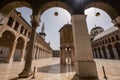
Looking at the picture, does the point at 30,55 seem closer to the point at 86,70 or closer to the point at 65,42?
the point at 86,70

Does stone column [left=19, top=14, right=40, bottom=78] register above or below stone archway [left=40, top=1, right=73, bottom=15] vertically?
below

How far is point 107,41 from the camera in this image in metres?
31.3

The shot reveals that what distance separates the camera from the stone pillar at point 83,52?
4262 mm

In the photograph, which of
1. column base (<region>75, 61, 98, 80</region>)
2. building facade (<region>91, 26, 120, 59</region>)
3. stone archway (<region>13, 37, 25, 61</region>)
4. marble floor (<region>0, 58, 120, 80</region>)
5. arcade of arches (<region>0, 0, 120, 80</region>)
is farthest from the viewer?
building facade (<region>91, 26, 120, 59</region>)

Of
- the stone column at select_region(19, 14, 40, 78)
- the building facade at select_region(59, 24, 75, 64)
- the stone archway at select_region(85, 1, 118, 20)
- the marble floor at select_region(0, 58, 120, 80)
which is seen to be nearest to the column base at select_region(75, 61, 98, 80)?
the marble floor at select_region(0, 58, 120, 80)

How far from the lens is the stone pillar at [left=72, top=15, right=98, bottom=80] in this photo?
4.26 metres

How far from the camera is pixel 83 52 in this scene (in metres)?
4.68

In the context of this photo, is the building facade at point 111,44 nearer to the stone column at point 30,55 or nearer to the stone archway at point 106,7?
the stone archway at point 106,7

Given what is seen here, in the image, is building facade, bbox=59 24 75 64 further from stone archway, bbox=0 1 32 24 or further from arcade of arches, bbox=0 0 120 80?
stone archway, bbox=0 1 32 24

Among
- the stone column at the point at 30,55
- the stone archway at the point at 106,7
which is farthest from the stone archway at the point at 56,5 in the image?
the stone archway at the point at 106,7

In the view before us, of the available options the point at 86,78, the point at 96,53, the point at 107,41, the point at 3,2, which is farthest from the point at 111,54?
the point at 3,2

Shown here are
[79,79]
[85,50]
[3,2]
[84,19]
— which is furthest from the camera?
[3,2]

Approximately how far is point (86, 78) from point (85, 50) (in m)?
1.50

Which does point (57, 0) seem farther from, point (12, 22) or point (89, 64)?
point (12, 22)
